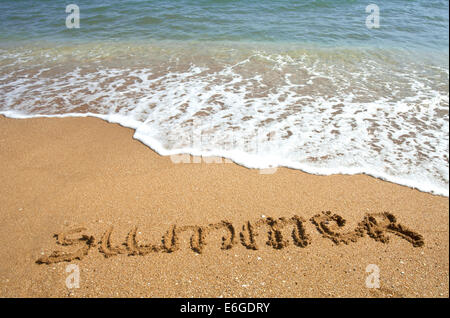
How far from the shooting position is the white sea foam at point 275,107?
3719 millimetres

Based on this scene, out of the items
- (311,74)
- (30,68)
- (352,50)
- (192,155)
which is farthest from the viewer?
(352,50)

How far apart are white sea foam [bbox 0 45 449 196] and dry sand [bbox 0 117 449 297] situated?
0.42m

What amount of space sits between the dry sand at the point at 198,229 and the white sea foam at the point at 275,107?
0.42 metres

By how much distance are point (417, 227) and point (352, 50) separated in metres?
6.37

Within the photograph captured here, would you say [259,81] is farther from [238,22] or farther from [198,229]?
[238,22]

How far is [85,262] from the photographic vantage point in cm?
248

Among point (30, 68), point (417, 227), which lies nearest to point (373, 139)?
point (417, 227)

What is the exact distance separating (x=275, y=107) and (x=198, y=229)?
2908mm

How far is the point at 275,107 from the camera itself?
4.93 meters

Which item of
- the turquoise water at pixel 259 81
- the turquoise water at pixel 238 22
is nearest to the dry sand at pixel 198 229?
the turquoise water at pixel 259 81

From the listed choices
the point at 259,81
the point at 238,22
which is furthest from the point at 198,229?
the point at 238,22

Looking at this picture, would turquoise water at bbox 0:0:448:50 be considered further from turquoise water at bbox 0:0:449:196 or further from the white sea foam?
the white sea foam

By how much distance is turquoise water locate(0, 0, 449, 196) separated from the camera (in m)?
3.89
